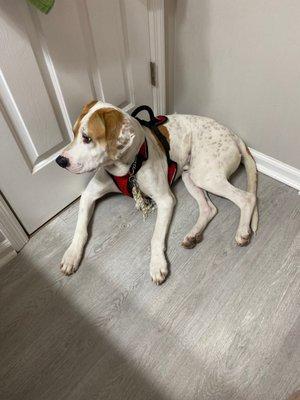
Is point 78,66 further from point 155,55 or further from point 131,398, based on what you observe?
point 131,398

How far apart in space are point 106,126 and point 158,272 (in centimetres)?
66

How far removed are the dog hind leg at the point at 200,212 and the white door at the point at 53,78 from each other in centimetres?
54

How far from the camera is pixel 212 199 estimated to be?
1.67 metres

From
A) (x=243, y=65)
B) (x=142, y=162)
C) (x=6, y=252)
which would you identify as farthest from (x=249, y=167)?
(x=6, y=252)

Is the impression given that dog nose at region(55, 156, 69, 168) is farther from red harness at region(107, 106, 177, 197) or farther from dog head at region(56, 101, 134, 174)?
red harness at region(107, 106, 177, 197)

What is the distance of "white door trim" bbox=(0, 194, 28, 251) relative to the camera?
1339 millimetres

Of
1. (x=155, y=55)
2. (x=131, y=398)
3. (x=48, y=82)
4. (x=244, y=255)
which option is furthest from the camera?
(x=155, y=55)

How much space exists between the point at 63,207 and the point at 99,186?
287mm

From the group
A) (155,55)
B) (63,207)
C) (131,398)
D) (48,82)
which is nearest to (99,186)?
(63,207)

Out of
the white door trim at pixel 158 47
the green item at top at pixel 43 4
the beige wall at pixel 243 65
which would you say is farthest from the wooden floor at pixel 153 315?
the green item at top at pixel 43 4

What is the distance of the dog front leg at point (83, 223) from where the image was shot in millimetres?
1419

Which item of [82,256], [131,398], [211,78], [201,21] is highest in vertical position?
[201,21]

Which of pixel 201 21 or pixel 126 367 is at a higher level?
pixel 201 21

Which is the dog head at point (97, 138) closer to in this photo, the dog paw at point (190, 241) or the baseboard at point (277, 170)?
the dog paw at point (190, 241)
